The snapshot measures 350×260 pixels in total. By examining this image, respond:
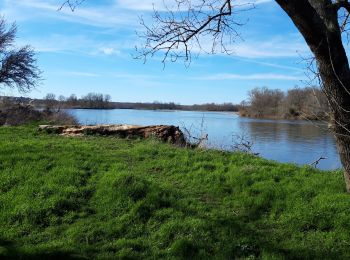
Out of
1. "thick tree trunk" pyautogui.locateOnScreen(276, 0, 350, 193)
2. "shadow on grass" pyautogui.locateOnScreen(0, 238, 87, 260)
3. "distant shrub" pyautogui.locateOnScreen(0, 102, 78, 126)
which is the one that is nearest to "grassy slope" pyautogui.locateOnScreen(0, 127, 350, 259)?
"shadow on grass" pyautogui.locateOnScreen(0, 238, 87, 260)

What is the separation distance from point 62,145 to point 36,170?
7.65ft

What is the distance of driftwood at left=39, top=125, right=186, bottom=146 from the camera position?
12.8m

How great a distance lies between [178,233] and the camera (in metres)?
6.10

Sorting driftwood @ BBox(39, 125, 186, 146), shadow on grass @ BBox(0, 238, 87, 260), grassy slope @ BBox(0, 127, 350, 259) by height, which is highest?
driftwood @ BBox(39, 125, 186, 146)

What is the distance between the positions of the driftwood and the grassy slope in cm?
331

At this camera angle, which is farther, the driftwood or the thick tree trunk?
the driftwood

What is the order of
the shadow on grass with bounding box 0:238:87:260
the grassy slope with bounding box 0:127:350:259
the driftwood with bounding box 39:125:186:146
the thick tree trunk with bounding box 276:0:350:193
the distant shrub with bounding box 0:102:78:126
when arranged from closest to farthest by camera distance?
the shadow on grass with bounding box 0:238:87:260 < the grassy slope with bounding box 0:127:350:259 < the thick tree trunk with bounding box 276:0:350:193 < the driftwood with bounding box 39:125:186:146 < the distant shrub with bounding box 0:102:78:126

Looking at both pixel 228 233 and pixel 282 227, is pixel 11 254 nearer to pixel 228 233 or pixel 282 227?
pixel 228 233

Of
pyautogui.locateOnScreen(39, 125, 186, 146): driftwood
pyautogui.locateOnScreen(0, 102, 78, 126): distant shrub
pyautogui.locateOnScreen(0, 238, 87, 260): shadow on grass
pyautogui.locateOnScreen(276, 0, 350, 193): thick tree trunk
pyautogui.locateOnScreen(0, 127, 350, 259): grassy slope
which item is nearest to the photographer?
pyautogui.locateOnScreen(0, 238, 87, 260): shadow on grass

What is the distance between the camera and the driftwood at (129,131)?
12.8 m

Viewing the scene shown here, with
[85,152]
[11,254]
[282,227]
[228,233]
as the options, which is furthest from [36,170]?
[282,227]

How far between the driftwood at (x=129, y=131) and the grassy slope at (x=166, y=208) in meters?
3.31

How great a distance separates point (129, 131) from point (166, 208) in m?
6.45

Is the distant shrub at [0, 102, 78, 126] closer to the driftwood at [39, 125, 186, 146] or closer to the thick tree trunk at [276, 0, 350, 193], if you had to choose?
the driftwood at [39, 125, 186, 146]
